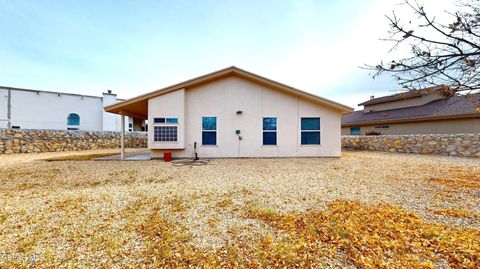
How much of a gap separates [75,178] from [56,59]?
1589 centimetres

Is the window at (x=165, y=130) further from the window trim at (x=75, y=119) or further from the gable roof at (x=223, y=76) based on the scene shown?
the window trim at (x=75, y=119)

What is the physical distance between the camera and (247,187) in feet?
15.9

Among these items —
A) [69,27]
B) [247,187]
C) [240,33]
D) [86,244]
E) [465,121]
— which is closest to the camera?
[86,244]

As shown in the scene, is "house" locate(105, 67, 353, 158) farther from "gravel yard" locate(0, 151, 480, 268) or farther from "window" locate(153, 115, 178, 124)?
"gravel yard" locate(0, 151, 480, 268)

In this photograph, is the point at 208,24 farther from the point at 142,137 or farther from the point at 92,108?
the point at 92,108

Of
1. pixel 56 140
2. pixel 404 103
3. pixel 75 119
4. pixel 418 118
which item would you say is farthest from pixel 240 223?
pixel 75 119

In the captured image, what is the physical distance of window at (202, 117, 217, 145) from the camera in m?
9.98

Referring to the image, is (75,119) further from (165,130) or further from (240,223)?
(240,223)

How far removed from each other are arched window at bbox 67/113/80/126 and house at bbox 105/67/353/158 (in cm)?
1816

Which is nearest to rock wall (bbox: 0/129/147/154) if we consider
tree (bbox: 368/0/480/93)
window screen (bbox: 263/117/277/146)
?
window screen (bbox: 263/117/277/146)

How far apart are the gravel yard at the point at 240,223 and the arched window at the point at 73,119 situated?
22019 mm

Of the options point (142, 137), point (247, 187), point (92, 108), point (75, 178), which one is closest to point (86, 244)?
point (247, 187)

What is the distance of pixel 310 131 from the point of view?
33.8 feet

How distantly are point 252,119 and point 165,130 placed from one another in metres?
4.51
